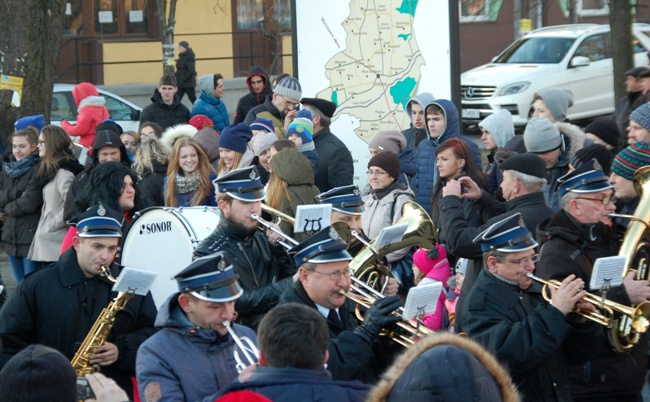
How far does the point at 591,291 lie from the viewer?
234 inches

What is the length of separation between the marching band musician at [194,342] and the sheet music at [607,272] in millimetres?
1833

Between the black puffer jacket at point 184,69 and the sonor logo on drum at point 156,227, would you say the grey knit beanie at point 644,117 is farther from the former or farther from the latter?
the black puffer jacket at point 184,69

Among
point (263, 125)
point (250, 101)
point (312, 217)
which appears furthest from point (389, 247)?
point (250, 101)

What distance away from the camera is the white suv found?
1966cm

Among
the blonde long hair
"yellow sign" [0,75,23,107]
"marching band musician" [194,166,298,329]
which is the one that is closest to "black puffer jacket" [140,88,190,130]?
"yellow sign" [0,75,23,107]

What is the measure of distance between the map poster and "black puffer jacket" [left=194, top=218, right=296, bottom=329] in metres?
4.63

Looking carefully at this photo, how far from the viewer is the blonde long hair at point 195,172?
881 centimetres

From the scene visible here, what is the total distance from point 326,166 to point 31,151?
267cm

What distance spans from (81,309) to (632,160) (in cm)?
358

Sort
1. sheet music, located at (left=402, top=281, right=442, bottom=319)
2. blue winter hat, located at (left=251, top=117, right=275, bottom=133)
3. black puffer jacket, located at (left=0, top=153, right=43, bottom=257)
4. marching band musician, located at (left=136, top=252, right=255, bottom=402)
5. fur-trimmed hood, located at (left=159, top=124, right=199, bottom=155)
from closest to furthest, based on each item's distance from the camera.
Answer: marching band musician, located at (left=136, top=252, right=255, bottom=402) → sheet music, located at (left=402, top=281, right=442, bottom=319) → black puffer jacket, located at (left=0, top=153, right=43, bottom=257) → blue winter hat, located at (left=251, top=117, right=275, bottom=133) → fur-trimmed hood, located at (left=159, top=124, right=199, bottom=155)

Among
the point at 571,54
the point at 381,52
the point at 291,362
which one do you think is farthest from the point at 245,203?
the point at 571,54

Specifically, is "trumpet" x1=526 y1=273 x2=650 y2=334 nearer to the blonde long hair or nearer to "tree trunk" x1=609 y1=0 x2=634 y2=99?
the blonde long hair

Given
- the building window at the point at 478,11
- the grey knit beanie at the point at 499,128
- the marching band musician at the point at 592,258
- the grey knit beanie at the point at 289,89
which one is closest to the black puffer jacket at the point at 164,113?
the grey knit beanie at the point at 289,89

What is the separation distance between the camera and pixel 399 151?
31.3 feet
